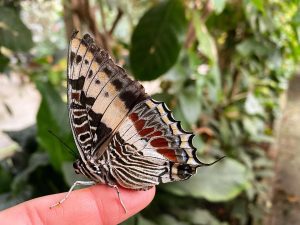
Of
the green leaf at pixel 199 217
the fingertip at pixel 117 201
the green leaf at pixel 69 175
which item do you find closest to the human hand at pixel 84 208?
the fingertip at pixel 117 201

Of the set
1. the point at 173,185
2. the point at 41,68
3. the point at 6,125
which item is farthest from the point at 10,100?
the point at 173,185

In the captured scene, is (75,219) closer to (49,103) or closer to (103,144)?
(103,144)

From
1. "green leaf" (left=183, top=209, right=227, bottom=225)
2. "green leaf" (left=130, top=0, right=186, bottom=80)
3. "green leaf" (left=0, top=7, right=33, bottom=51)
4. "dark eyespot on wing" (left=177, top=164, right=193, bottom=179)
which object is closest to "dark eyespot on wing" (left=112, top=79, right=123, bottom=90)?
"dark eyespot on wing" (left=177, top=164, right=193, bottom=179)

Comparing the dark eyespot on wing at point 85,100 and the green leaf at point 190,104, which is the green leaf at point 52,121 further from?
the dark eyespot on wing at point 85,100

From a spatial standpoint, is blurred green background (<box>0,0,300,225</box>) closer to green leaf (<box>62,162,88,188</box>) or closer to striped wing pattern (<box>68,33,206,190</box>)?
green leaf (<box>62,162,88,188</box>)

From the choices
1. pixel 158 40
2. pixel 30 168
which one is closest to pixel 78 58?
pixel 158 40

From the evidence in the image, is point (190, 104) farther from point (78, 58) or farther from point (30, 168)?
point (78, 58)

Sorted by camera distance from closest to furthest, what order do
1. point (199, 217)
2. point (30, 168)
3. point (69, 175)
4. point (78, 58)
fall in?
point (78, 58)
point (69, 175)
point (30, 168)
point (199, 217)
